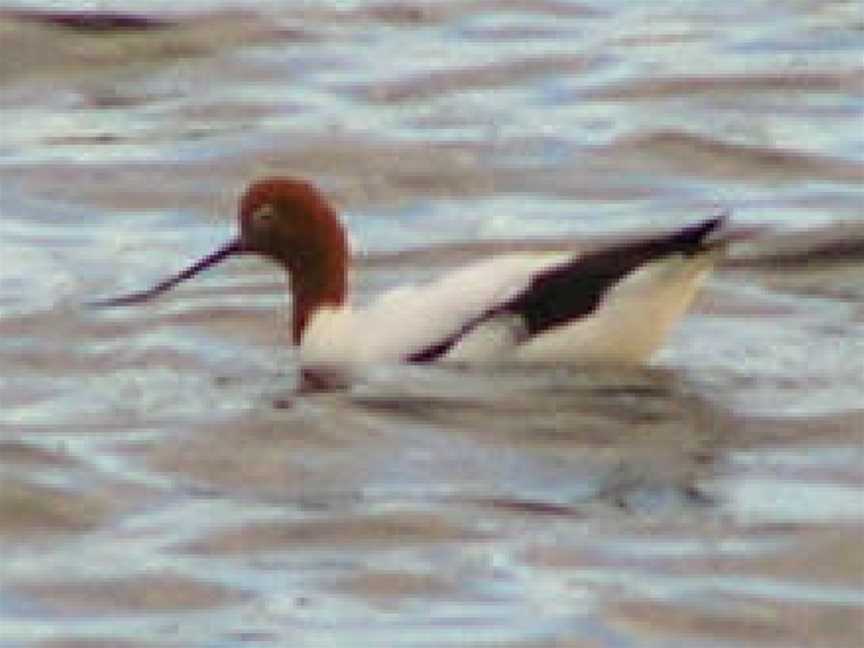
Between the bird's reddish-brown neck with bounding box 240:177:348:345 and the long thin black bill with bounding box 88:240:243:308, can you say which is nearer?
the bird's reddish-brown neck with bounding box 240:177:348:345

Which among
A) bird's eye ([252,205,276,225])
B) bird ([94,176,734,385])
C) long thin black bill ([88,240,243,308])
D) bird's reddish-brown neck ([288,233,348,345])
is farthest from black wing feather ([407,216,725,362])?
long thin black bill ([88,240,243,308])

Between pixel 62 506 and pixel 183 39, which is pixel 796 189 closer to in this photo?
pixel 183 39

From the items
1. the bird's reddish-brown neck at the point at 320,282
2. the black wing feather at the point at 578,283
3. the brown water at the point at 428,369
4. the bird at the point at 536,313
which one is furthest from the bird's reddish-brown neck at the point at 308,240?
the black wing feather at the point at 578,283

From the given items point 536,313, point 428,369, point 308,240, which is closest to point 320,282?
point 308,240

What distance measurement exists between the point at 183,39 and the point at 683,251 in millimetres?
5348

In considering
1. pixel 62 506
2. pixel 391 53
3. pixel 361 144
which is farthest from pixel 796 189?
pixel 62 506

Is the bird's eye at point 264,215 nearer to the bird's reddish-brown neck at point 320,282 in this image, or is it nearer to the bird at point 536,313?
the bird's reddish-brown neck at point 320,282

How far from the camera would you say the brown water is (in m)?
10.2

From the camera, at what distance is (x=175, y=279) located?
13008mm

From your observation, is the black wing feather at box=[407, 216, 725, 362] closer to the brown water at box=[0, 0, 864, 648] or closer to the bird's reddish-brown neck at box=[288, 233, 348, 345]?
the brown water at box=[0, 0, 864, 648]

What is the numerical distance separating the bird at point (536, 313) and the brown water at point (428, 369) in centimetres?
8

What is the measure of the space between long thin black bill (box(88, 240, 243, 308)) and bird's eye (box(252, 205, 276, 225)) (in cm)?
17

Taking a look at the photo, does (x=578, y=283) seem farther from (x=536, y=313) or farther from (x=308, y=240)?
(x=308, y=240)

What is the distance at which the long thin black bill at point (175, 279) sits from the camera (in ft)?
41.9
